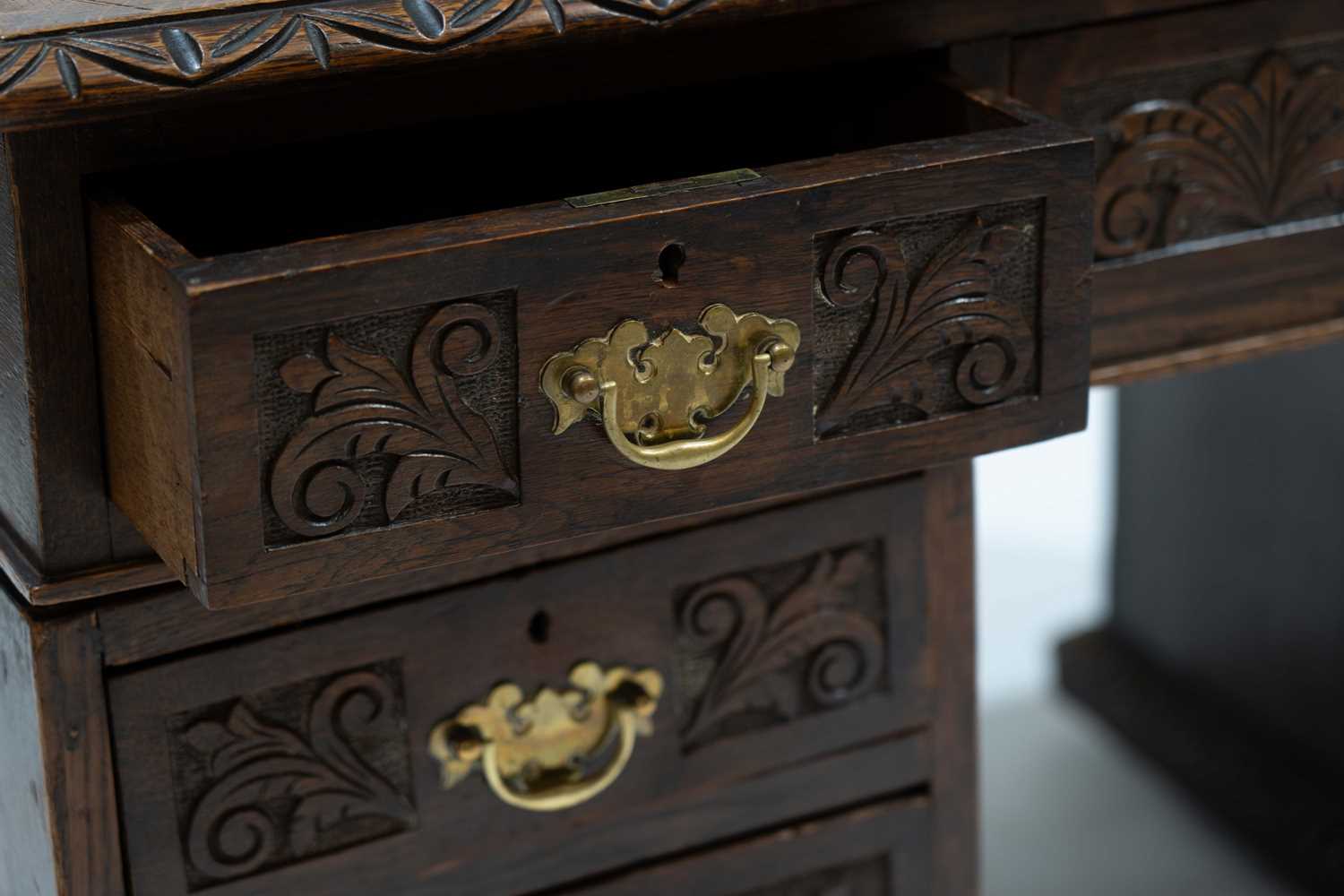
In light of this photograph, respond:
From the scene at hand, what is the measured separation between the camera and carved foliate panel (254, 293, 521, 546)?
682 mm

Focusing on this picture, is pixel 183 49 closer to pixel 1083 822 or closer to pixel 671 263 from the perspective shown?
pixel 671 263

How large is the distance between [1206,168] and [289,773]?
0.52m

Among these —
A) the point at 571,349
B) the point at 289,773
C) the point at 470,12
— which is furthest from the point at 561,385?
the point at 289,773

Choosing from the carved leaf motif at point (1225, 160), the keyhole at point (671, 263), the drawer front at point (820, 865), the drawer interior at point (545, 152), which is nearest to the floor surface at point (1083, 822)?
the drawer front at point (820, 865)

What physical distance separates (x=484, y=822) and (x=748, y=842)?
144 mm

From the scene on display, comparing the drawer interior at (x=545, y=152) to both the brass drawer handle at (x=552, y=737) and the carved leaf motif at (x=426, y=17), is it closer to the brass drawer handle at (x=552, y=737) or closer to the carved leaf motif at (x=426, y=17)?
the carved leaf motif at (x=426, y=17)

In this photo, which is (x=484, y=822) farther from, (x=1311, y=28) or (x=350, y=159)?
(x=1311, y=28)

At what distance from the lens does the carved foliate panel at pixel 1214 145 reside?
0.93m

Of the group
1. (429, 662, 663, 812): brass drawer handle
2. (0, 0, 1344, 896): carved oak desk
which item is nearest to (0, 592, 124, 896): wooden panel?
(0, 0, 1344, 896): carved oak desk

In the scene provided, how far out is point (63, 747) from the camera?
80cm

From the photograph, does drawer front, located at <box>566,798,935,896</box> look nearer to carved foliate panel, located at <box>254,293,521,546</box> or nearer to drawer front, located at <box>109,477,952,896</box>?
drawer front, located at <box>109,477,952,896</box>

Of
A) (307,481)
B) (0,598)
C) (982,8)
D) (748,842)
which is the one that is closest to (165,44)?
(307,481)

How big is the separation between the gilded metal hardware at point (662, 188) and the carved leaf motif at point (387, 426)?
0.19 feet

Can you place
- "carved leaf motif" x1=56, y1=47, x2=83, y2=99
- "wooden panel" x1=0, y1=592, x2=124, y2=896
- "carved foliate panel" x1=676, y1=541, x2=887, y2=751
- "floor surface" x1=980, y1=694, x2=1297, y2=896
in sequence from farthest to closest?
"floor surface" x1=980, y1=694, x2=1297, y2=896
"carved foliate panel" x1=676, y1=541, x2=887, y2=751
"wooden panel" x1=0, y1=592, x2=124, y2=896
"carved leaf motif" x1=56, y1=47, x2=83, y2=99
